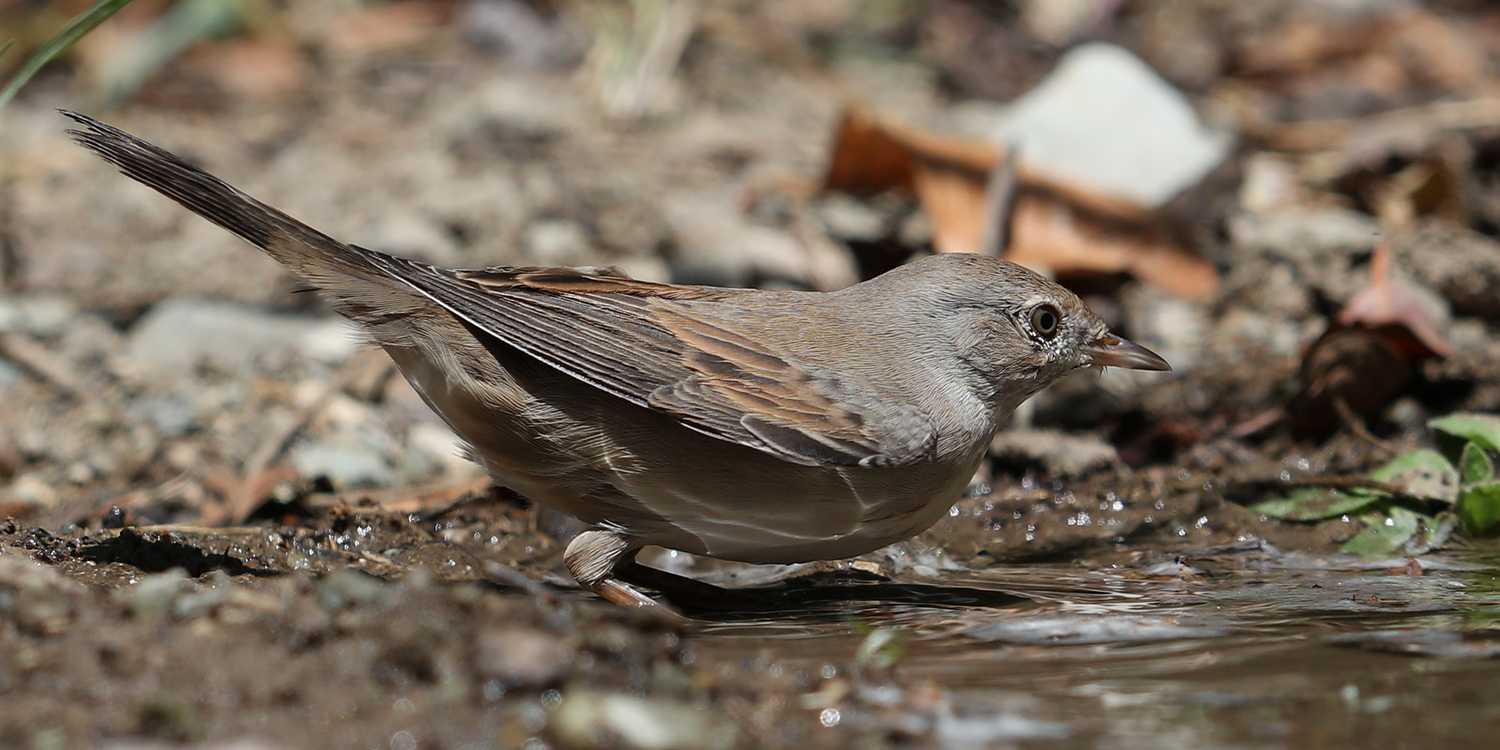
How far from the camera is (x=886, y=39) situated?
9.66 metres

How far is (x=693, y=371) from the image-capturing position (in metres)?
3.77

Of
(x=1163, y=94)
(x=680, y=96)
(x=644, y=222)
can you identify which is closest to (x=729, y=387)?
(x=644, y=222)

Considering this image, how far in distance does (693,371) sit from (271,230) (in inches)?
45.7

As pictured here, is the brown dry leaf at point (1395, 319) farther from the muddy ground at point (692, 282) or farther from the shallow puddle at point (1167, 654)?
the shallow puddle at point (1167, 654)

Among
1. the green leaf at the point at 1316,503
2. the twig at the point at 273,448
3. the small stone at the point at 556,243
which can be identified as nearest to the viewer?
the green leaf at the point at 1316,503

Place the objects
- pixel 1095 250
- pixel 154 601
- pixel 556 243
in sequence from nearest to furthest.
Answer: pixel 154 601
pixel 1095 250
pixel 556 243

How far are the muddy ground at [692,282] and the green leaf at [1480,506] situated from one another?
0.19 feet

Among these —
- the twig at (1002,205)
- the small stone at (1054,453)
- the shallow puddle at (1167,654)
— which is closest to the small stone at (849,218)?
the twig at (1002,205)

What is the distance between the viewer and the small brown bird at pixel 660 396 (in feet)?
12.0

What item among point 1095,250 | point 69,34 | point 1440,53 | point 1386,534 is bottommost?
point 1386,534

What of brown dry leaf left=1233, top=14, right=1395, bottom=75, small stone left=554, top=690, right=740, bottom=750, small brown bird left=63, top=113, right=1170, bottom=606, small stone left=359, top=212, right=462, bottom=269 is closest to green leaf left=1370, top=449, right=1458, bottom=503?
small brown bird left=63, top=113, right=1170, bottom=606

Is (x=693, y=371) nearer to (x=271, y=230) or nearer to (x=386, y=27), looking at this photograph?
(x=271, y=230)

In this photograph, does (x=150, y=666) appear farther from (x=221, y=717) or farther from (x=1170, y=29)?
(x=1170, y=29)

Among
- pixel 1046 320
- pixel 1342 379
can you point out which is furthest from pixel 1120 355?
pixel 1342 379
